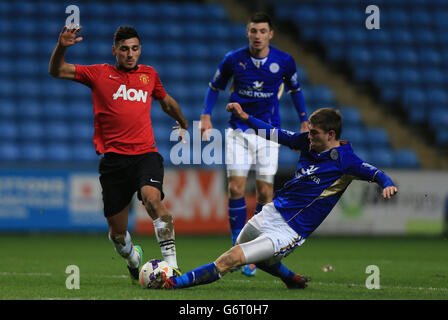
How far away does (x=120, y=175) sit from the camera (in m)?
6.35

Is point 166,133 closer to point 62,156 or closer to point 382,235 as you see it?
point 62,156

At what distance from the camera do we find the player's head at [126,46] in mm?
6363

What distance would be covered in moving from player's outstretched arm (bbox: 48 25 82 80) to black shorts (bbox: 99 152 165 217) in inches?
30.2

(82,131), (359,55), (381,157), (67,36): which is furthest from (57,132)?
(67,36)

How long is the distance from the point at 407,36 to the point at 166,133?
6841 millimetres

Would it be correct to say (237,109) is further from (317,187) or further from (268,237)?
(268,237)

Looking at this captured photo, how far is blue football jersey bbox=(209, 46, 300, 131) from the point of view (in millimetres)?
7844

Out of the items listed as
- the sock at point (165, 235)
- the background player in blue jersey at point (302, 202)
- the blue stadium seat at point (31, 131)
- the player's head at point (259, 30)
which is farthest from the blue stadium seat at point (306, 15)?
the sock at point (165, 235)

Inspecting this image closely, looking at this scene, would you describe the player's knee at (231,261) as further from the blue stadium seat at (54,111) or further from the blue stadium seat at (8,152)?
the blue stadium seat at (54,111)

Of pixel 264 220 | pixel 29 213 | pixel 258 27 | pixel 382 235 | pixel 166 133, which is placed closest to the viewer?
pixel 264 220

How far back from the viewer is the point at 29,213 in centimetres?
1270

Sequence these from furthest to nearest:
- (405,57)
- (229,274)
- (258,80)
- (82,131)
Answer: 1. (405,57)
2. (82,131)
3. (258,80)
4. (229,274)

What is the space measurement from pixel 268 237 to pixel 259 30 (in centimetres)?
285
